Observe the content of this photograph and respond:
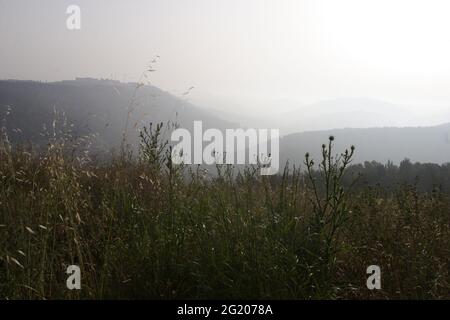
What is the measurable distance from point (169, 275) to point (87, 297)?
1.76 ft

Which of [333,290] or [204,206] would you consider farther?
[204,206]

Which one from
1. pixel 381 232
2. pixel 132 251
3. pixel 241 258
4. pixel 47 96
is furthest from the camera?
pixel 47 96

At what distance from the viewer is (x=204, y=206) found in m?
3.52

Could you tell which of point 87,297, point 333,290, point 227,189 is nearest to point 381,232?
point 333,290

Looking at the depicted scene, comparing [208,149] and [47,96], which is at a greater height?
[47,96]

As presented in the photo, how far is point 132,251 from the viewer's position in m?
2.86

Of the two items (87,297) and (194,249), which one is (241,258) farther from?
(87,297)

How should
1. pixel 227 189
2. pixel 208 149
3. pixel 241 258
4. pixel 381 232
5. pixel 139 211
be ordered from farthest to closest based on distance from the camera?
pixel 208 149, pixel 227 189, pixel 381 232, pixel 139 211, pixel 241 258

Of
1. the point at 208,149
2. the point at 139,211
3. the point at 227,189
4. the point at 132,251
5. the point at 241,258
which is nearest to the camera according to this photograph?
the point at 241,258
